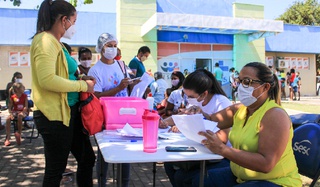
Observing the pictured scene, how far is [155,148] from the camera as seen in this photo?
6.64ft

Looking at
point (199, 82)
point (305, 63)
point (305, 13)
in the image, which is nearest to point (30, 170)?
point (199, 82)

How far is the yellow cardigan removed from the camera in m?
2.18

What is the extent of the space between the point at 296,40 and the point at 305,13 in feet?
35.9

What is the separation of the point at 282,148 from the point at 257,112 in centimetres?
28

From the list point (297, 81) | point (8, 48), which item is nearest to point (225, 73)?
point (297, 81)

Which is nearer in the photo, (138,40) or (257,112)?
(257,112)

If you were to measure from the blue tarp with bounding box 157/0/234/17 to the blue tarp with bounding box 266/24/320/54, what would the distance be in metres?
3.51

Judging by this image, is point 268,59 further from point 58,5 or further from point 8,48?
point 58,5

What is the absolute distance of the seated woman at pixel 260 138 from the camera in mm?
1875

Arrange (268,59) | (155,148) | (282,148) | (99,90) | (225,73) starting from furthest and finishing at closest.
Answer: (268,59) < (225,73) < (99,90) < (155,148) < (282,148)

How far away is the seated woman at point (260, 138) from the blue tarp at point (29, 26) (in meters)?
14.2

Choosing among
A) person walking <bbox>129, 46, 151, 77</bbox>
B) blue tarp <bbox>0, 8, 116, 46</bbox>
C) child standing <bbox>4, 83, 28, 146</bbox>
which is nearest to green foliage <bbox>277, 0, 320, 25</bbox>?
blue tarp <bbox>0, 8, 116, 46</bbox>

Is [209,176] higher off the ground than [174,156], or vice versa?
[174,156]

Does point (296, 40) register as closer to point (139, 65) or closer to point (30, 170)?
point (139, 65)
